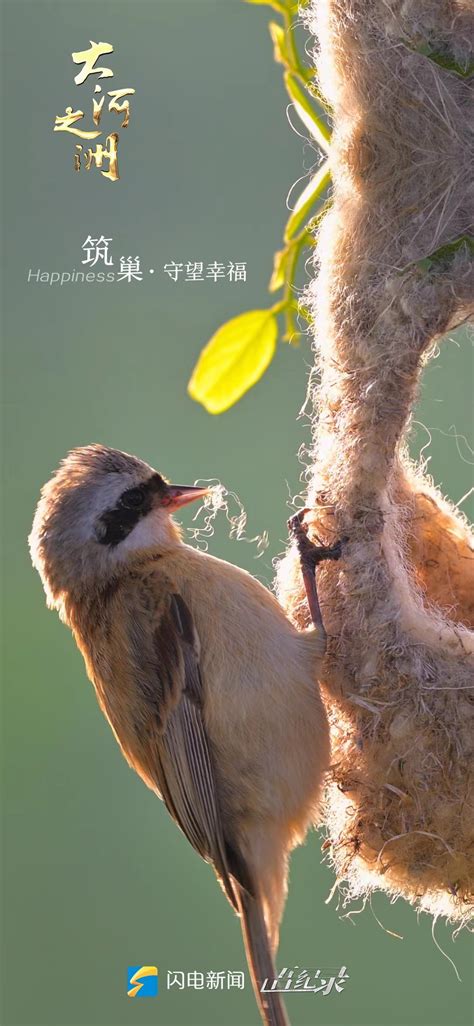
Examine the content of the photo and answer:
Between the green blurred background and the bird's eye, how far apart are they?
3.49ft

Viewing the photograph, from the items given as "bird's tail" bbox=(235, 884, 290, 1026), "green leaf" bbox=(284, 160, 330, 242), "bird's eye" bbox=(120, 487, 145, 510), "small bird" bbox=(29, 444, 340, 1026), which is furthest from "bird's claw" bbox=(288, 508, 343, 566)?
"bird's tail" bbox=(235, 884, 290, 1026)

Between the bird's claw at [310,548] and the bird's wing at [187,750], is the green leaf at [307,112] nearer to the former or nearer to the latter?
the bird's claw at [310,548]

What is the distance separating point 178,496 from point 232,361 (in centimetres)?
44

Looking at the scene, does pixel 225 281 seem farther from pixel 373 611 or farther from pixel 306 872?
pixel 306 872

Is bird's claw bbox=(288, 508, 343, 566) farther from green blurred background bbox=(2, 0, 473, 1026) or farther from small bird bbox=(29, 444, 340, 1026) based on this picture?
green blurred background bbox=(2, 0, 473, 1026)

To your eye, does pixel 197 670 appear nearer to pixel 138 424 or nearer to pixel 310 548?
pixel 310 548

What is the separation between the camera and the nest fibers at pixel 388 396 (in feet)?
8.79

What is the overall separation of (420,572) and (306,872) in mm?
1426

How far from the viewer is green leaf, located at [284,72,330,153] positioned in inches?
111

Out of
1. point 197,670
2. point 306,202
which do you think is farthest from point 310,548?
point 306,202

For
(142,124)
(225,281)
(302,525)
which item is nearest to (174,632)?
(302,525)

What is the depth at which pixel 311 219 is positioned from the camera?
2947 millimetres

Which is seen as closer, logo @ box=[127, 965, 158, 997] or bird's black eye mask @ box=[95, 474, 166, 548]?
bird's black eye mask @ box=[95, 474, 166, 548]

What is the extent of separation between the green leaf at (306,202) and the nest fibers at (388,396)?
0.18 feet
